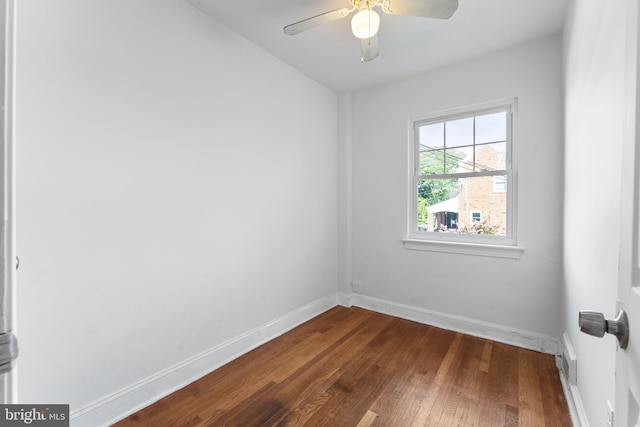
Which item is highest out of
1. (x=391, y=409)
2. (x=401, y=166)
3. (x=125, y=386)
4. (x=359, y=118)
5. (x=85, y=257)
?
(x=359, y=118)

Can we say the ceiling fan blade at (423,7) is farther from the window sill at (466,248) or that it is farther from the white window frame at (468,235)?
the window sill at (466,248)

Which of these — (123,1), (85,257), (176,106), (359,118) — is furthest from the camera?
(359,118)

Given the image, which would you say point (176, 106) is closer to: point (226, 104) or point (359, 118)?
point (226, 104)

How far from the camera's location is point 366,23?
1700 mm

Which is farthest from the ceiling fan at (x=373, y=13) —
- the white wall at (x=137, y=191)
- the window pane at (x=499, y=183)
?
the window pane at (x=499, y=183)

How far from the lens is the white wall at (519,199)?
235 cm

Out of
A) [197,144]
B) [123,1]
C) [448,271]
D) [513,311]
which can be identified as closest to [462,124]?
[448,271]

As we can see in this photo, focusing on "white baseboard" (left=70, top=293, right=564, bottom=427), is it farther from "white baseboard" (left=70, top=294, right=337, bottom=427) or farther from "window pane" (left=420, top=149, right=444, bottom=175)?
"window pane" (left=420, top=149, right=444, bottom=175)

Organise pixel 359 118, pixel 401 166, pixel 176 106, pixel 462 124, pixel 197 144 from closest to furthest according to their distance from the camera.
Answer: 1. pixel 176 106
2. pixel 197 144
3. pixel 462 124
4. pixel 401 166
5. pixel 359 118

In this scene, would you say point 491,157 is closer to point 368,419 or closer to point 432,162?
point 432,162

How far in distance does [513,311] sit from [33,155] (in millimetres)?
3465

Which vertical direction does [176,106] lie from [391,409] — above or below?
above

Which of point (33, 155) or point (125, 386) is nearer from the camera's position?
point (33, 155)

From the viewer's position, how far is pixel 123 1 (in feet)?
5.42
